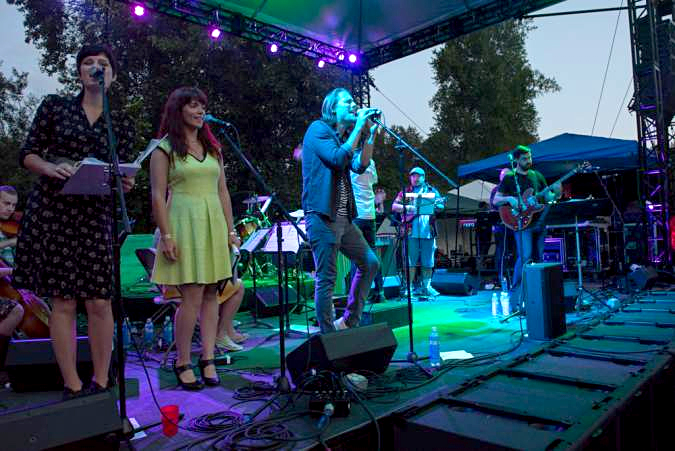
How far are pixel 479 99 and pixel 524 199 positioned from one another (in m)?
21.9

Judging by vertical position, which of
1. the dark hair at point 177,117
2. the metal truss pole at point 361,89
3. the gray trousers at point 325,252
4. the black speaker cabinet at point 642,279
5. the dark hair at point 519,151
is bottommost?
Answer: the black speaker cabinet at point 642,279

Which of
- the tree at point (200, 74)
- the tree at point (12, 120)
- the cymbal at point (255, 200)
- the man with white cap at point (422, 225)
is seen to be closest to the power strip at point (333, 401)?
the man with white cap at point (422, 225)

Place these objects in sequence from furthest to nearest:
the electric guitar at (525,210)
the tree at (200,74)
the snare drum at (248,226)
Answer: the tree at (200,74), the snare drum at (248,226), the electric guitar at (525,210)

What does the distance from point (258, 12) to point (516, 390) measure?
694 cm

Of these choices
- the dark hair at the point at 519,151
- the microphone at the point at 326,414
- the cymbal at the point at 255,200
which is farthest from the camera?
the cymbal at the point at 255,200

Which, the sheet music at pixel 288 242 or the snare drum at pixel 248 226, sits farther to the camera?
the snare drum at pixel 248 226

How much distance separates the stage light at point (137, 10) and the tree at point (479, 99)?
21.0 m

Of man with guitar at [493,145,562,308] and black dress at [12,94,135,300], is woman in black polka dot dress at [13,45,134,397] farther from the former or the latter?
man with guitar at [493,145,562,308]

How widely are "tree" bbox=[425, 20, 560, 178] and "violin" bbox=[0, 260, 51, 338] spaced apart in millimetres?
23957

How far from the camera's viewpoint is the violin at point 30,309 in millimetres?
3572

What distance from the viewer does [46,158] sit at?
2459mm

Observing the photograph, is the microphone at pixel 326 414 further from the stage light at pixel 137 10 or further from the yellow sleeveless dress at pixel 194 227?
the stage light at pixel 137 10

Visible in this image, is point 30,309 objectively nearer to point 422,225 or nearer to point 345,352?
point 345,352

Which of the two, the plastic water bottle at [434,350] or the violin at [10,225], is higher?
the violin at [10,225]
